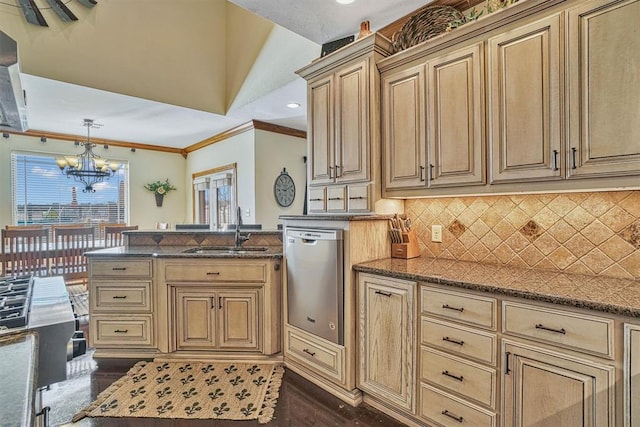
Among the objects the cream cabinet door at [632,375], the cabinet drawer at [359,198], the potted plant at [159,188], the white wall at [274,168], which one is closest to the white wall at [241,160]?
the white wall at [274,168]

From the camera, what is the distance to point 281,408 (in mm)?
2055

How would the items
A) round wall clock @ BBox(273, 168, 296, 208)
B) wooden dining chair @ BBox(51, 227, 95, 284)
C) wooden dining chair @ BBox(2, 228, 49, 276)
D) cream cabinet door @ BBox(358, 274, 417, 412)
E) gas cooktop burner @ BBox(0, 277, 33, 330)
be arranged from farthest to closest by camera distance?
round wall clock @ BBox(273, 168, 296, 208) → wooden dining chair @ BBox(51, 227, 95, 284) → wooden dining chair @ BBox(2, 228, 49, 276) → cream cabinet door @ BBox(358, 274, 417, 412) → gas cooktop burner @ BBox(0, 277, 33, 330)

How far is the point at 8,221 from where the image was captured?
5406 millimetres

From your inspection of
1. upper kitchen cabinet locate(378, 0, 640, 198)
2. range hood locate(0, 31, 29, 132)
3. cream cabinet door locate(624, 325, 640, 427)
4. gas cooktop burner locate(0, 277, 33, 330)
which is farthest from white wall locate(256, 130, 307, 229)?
cream cabinet door locate(624, 325, 640, 427)

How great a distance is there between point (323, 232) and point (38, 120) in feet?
17.6

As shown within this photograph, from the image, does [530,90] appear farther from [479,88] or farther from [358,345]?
Result: [358,345]

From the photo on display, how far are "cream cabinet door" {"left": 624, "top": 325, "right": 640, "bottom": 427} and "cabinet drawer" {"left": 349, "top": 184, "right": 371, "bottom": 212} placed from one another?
58.2 inches

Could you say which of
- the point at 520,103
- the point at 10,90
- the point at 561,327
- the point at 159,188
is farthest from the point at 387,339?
the point at 159,188

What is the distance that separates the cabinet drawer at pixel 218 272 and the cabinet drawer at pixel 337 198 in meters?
0.72

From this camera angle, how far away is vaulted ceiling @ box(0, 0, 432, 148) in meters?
3.31

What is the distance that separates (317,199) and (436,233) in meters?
1.00

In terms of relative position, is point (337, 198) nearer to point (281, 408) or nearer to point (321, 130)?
point (321, 130)

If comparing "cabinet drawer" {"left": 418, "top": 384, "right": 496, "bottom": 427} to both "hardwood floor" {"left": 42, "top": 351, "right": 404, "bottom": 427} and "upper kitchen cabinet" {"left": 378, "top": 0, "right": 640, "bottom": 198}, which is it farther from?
"upper kitchen cabinet" {"left": 378, "top": 0, "right": 640, "bottom": 198}

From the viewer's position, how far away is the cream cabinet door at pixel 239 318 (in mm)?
2580
